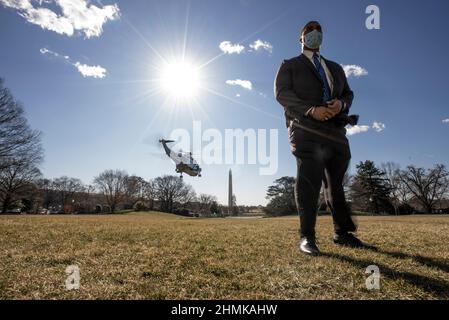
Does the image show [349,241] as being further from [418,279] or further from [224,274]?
[224,274]

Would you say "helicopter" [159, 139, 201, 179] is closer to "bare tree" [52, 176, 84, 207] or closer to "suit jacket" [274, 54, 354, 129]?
"suit jacket" [274, 54, 354, 129]

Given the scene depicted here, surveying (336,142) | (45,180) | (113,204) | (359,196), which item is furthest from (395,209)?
(45,180)

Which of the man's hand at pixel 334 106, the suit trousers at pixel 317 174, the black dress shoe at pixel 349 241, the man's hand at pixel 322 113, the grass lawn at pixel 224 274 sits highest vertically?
the man's hand at pixel 334 106

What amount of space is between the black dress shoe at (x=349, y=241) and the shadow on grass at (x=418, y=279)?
0.86 m

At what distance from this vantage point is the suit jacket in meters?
3.16

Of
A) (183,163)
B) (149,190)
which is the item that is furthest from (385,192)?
(149,190)

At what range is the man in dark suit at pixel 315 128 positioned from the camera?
299 cm

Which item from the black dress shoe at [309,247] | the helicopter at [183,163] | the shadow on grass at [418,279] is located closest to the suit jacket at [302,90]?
the black dress shoe at [309,247]

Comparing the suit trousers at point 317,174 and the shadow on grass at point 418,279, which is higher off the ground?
the suit trousers at point 317,174

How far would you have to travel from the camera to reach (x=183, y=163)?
1358 inches

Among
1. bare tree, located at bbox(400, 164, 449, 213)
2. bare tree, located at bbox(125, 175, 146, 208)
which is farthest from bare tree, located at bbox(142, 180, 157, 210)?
bare tree, located at bbox(400, 164, 449, 213)

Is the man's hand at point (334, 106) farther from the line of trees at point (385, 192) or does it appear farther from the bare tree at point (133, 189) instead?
the bare tree at point (133, 189)

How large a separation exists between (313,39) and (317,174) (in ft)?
5.94
